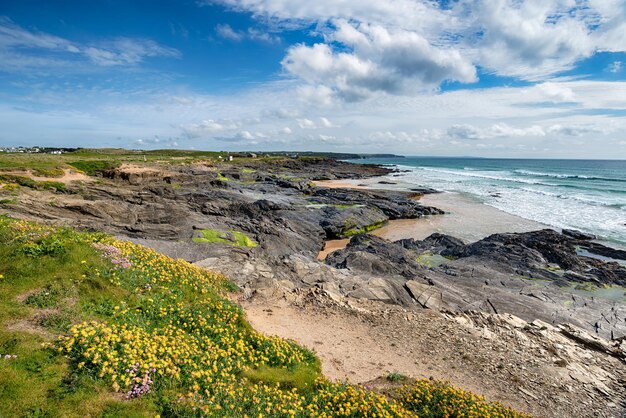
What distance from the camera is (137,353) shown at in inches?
327

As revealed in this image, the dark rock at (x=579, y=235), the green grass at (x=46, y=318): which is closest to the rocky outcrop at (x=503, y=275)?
the dark rock at (x=579, y=235)

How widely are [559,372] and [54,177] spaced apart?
5032cm

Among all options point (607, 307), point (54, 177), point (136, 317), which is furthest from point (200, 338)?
point (54, 177)

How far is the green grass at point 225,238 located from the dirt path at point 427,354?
897cm

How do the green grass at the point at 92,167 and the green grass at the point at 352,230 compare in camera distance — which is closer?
the green grass at the point at 352,230

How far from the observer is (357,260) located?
22906 millimetres

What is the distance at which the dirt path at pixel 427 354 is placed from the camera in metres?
11.7

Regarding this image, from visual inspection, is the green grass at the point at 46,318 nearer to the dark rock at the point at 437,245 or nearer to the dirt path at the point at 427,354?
the dirt path at the point at 427,354

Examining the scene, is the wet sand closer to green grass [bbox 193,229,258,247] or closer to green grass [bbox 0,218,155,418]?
green grass [bbox 193,229,258,247]

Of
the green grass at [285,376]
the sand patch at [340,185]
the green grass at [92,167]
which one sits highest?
the green grass at [92,167]

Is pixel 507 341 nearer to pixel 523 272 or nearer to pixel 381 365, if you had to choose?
pixel 381 365

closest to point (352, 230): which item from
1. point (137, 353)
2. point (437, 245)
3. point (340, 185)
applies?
point (437, 245)

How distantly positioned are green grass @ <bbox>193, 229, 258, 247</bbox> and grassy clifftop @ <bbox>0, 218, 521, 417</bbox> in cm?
1013

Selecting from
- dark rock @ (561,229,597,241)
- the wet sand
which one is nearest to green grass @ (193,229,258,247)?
the wet sand
